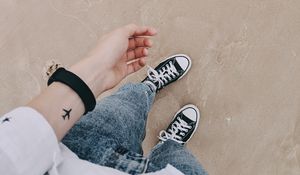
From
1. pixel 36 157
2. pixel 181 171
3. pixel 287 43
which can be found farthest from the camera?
pixel 287 43

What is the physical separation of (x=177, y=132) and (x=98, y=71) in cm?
50

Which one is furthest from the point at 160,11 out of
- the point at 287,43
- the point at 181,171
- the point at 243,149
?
the point at 181,171

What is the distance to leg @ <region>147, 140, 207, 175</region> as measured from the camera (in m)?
0.84

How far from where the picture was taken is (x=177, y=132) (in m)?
1.28

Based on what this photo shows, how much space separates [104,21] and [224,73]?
0.42m

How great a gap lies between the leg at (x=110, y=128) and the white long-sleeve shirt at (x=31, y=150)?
0.35ft

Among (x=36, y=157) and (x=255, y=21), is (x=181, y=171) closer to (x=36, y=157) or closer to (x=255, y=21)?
(x=36, y=157)

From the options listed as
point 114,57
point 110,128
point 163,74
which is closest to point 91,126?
point 110,128

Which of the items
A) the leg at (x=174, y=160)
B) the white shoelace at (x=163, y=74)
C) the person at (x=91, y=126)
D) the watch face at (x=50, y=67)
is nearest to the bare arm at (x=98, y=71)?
the person at (x=91, y=126)

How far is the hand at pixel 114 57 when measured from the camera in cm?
85

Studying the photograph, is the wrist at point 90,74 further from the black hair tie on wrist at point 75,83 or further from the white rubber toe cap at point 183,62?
the white rubber toe cap at point 183,62

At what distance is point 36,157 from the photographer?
62 centimetres

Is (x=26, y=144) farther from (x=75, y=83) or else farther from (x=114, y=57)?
(x=114, y=57)

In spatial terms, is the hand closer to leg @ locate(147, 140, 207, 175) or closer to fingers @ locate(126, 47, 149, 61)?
fingers @ locate(126, 47, 149, 61)
